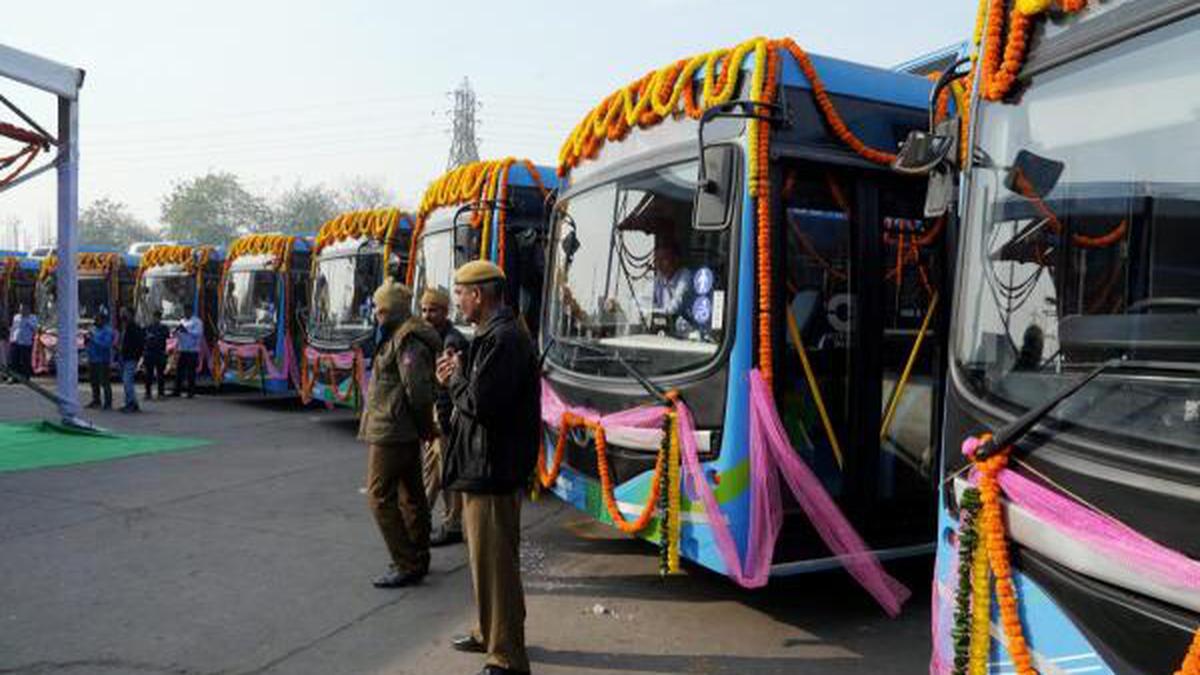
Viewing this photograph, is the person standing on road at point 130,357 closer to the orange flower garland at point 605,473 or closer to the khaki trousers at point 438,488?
the khaki trousers at point 438,488

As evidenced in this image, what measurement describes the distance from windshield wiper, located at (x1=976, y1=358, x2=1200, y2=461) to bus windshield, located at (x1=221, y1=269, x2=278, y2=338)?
508 inches

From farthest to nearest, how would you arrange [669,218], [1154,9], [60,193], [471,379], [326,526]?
[60,193] → [326,526] → [669,218] → [471,379] → [1154,9]

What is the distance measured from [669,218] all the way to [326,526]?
12.0ft

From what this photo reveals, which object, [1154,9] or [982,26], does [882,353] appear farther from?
[1154,9]

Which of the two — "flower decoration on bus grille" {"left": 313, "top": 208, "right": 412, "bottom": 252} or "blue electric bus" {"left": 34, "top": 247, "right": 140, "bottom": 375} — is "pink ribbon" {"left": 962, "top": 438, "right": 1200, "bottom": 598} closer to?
"flower decoration on bus grille" {"left": 313, "top": 208, "right": 412, "bottom": 252}

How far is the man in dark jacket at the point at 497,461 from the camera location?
3.65 metres

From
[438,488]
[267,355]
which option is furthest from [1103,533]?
[267,355]

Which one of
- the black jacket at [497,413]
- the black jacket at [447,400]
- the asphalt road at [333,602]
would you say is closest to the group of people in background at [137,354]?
the asphalt road at [333,602]

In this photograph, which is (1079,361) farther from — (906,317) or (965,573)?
(906,317)

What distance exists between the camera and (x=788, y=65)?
4.27m

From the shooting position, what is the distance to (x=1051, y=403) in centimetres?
210

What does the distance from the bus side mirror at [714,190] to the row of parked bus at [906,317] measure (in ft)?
0.04

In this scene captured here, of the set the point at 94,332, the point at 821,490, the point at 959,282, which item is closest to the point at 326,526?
the point at 821,490

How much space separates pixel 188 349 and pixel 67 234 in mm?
5224
